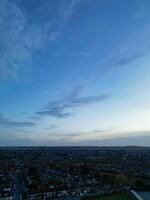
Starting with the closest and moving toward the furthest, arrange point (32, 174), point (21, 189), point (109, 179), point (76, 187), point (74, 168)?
1. point (21, 189)
2. point (76, 187)
3. point (109, 179)
4. point (32, 174)
5. point (74, 168)

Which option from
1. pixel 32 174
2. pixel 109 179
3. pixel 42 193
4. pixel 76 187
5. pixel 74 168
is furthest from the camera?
pixel 74 168

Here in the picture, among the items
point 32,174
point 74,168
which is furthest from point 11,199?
point 74,168

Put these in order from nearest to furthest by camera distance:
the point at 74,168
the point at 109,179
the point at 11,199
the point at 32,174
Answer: the point at 11,199, the point at 109,179, the point at 32,174, the point at 74,168

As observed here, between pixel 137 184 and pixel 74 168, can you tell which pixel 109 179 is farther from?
pixel 74 168

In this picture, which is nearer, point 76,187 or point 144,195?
point 144,195

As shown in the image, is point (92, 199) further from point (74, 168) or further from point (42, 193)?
point (74, 168)

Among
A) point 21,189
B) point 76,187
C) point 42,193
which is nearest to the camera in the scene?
point 42,193

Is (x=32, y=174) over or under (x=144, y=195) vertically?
over

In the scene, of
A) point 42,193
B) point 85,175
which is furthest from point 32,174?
point 42,193

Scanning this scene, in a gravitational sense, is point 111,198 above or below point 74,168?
below
